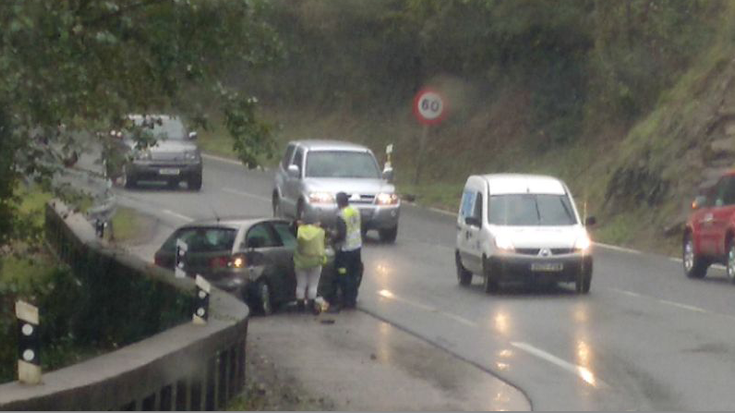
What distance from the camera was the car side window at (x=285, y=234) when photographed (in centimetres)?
2067

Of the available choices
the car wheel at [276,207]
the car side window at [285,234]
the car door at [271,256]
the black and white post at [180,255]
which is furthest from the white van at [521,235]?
the car wheel at [276,207]

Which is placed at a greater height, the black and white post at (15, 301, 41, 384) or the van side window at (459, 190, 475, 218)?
the black and white post at (15, 301, 41, 384)

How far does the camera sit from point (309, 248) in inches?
781

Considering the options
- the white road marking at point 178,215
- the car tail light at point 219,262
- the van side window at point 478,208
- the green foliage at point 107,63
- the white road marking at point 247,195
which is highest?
the green foliage at point 107,63

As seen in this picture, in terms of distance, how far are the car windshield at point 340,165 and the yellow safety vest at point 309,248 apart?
10.4 meters

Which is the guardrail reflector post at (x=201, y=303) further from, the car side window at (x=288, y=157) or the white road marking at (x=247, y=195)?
the white road marking at (x=247, y=195)

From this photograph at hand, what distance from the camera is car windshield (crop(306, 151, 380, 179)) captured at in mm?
30484

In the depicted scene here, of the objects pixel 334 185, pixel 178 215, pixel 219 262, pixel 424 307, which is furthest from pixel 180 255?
pixel 178 215

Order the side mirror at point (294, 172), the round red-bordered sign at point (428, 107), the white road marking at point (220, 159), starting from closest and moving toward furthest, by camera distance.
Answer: the side mirror at point (294, 172) < the round red-bordered sign at point (428, 107) < the white road marking at point (220, 159)

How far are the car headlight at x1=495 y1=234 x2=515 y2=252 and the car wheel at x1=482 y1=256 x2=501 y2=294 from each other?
12.4 inches

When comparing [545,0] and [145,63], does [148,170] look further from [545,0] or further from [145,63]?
[145,63]

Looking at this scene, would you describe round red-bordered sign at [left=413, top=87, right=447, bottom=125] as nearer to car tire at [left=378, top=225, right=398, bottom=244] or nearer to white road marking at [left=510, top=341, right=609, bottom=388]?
car tire at [left=378, top=225, right=398, bottom=244]

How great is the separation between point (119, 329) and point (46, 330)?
837mm

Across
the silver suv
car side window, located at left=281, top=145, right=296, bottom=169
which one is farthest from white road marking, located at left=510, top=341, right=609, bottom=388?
car side window, located at left=281, top=145, right=296, bottom=169
